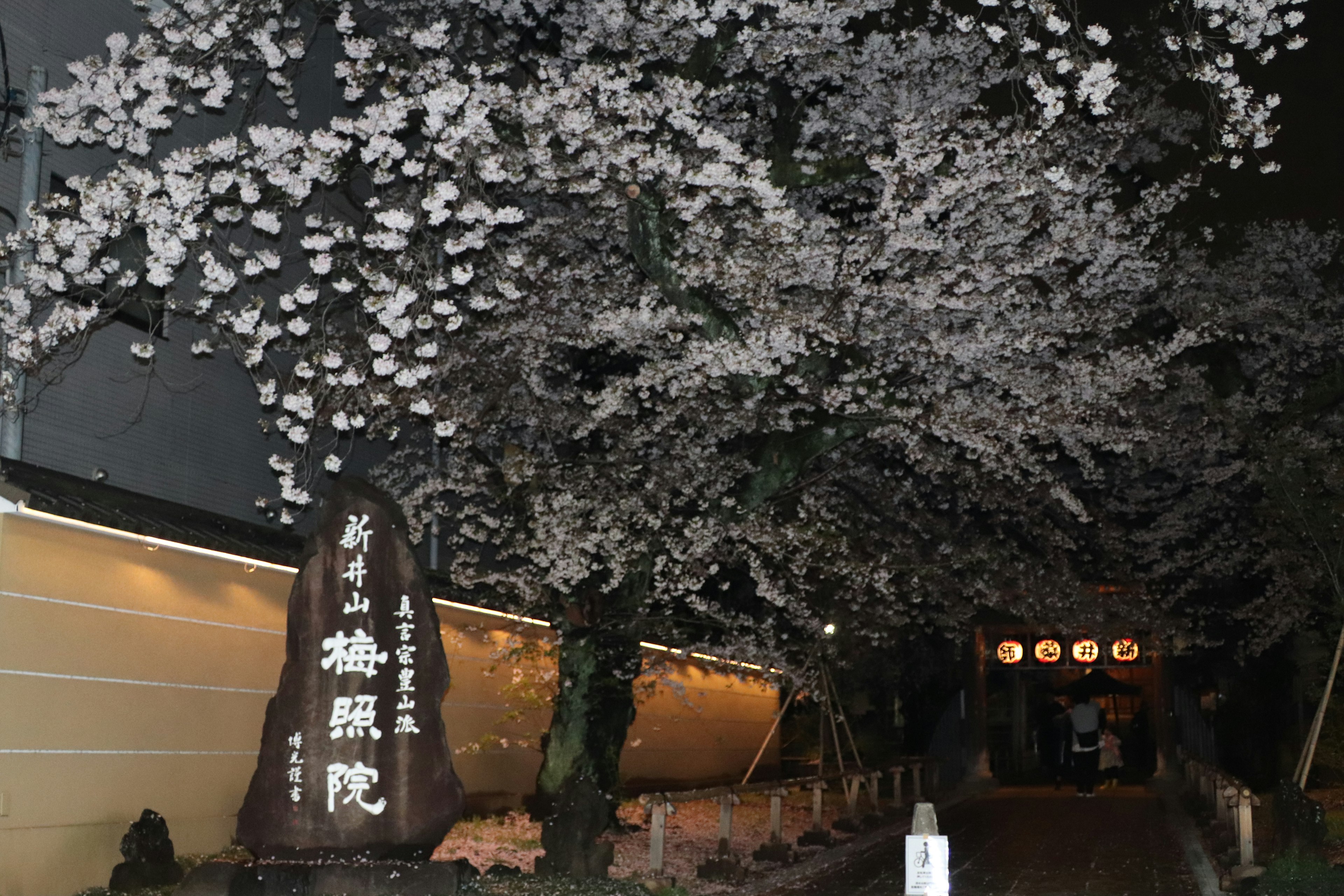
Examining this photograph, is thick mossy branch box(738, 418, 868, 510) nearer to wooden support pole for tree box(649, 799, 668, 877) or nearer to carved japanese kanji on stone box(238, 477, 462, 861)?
wooden support pole for tree box(649, 799, 668, 877)

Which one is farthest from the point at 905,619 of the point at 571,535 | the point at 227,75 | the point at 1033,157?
the point at 227,75

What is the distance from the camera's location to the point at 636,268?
1256cm

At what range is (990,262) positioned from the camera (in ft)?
35.6

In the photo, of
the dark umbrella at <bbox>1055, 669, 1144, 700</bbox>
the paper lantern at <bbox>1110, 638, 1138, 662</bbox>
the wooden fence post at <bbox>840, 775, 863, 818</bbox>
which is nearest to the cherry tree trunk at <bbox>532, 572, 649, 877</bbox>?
the wooden fence post at <bbox>840, 775, 863, 818</bbox>

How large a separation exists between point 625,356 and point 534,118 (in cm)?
598

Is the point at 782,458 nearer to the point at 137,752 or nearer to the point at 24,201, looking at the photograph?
the point at 137,752

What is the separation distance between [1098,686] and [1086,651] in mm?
912

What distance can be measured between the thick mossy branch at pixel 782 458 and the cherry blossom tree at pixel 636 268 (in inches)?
1.5

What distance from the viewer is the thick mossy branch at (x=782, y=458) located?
40.2ft

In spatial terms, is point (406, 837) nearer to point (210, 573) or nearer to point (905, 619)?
point (210, 573)

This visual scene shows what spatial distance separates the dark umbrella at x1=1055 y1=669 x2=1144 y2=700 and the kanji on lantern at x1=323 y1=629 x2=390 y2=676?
20191 millimetres

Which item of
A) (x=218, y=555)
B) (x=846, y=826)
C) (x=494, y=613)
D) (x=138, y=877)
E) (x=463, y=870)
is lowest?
(x=846, y=826)

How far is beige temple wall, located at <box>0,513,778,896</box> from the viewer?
935 cm

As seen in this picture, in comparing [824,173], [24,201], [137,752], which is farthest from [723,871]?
[24,201]
